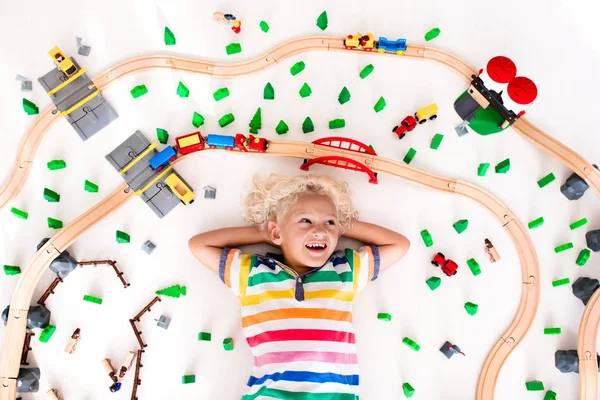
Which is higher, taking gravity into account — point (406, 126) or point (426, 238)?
point (406, 126)

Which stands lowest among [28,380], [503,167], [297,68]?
[28,380]

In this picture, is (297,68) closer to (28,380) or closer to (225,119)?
(225,119)

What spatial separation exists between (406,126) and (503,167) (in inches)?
11.7

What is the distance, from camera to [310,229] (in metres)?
1.20

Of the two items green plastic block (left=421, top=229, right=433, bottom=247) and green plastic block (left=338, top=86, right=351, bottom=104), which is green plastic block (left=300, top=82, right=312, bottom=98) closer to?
green plastic block (left=338, top=86, right=351, bottom=104)

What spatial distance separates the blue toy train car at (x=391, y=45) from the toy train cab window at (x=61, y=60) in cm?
88

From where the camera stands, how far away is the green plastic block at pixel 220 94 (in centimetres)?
139

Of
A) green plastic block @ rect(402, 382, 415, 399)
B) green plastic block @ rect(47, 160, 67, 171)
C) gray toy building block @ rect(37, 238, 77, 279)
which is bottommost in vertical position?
green plastic block @ rect(402, 382, 415, 399)

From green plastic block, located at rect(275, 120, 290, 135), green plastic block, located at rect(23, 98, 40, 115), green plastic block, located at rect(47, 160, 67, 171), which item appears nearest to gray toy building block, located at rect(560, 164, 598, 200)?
green plastic block, located at rect(275, 120, 290, 135)

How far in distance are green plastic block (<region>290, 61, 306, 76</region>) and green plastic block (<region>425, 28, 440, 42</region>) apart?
14.8 inches

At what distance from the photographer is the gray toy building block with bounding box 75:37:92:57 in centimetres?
141

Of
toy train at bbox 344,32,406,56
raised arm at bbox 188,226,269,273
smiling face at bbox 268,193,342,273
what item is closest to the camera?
smiling face at bbox 268,193,342,273

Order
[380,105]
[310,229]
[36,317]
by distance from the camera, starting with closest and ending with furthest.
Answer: [310,229], [36,317], [380,105]

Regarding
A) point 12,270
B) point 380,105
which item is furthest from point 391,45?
point 12,270
